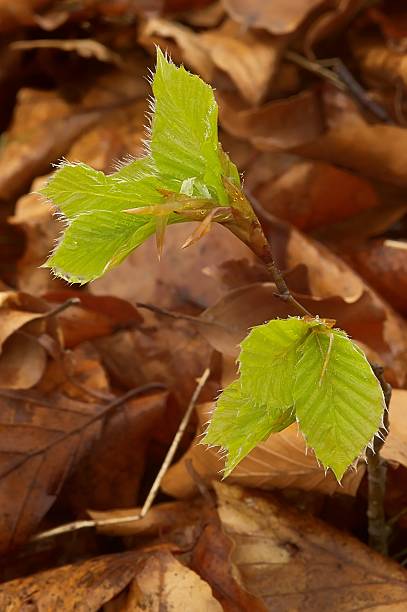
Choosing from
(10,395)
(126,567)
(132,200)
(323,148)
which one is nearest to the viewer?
(132,200)

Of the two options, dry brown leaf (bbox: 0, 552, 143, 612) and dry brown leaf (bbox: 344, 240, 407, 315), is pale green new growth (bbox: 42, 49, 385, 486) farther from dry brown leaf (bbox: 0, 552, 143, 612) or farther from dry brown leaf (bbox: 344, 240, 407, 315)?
dry brown leaf (bbox: 344, 240, 407, 315)

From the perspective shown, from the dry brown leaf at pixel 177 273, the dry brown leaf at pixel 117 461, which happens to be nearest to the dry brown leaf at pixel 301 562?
the dry brown leaf at pixel 117 461

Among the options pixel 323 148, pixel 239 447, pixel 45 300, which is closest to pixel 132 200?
pixel 239 447

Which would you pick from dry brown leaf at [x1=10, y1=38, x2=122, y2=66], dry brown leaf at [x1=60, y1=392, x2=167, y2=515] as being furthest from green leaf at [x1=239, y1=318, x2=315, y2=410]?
dry brown leaf at [x1=10, y1=38, x2=122, y2=66]

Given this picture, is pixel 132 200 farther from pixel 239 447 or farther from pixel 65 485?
pixel 65 485

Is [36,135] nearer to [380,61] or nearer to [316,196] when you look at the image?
[316,196]

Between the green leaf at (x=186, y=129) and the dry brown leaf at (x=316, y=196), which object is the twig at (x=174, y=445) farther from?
the green leaf at (x=186, y=129)

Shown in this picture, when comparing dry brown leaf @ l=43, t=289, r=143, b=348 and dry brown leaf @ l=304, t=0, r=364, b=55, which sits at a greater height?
dry brown leaf @ l=304, t=0, r=364, b=55
